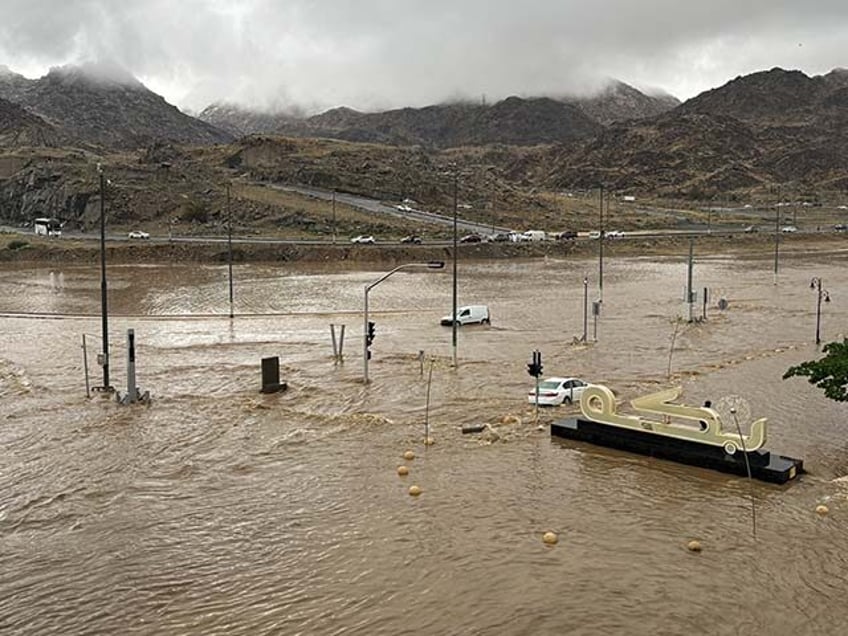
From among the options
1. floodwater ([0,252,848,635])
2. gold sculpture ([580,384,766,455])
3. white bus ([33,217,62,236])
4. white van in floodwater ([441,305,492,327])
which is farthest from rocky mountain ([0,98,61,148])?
gold sculpture ([580,384,766,455])

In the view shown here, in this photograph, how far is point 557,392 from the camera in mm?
26375

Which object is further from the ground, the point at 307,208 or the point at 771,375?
the point at 307,208

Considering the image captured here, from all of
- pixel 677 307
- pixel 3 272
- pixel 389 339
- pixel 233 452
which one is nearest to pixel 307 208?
pixel 3 272

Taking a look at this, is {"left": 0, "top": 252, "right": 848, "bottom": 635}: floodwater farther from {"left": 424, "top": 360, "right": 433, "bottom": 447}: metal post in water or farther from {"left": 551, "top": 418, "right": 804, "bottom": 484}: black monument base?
{"left": 551, "top": 418, "right": 804, "bottom": 484}: black monument base

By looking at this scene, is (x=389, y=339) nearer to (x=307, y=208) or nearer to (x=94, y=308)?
(x=94, y=308)

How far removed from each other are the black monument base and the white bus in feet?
→ 302

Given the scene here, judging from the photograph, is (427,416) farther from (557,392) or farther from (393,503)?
(393,503)

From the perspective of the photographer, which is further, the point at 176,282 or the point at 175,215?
the point at 175,215

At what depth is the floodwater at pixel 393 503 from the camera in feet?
45.6

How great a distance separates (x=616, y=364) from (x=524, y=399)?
296 inches

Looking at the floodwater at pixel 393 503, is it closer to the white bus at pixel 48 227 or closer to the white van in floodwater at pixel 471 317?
the white van in floodwater at pixel 471 317

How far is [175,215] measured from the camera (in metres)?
111

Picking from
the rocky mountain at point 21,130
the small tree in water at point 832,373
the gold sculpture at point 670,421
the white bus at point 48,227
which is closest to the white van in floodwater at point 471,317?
the gold sculpture at point 670,421

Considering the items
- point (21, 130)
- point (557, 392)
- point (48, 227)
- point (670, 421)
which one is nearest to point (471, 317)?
point (557, 392)
